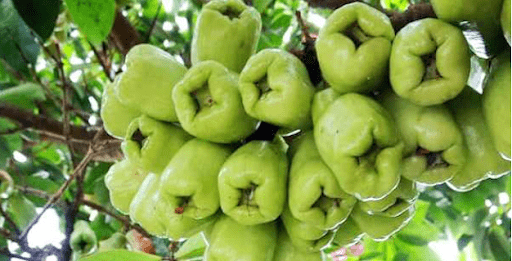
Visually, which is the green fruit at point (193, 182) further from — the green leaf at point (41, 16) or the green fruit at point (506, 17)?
the green leaf at point (41, 16)

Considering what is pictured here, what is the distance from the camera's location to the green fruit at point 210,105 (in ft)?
3.35

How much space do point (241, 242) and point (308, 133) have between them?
0.59 ft

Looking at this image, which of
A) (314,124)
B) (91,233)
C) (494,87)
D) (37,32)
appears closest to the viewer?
(494,87)

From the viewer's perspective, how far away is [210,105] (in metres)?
1.03

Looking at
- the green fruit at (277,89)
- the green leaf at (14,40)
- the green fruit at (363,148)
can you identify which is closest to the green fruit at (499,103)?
the green fruit at (363,148)

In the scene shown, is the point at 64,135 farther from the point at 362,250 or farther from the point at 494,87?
the point at 494,87

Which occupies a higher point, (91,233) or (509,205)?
(91,233)

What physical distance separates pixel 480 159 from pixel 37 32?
997 millimetres

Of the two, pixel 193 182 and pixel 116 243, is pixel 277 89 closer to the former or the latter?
pixel 193 182

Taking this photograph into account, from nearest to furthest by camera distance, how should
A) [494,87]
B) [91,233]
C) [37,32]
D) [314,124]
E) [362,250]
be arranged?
1. [494,87]
2. [314,124]
3. [37,32]
4. [362,250]
5. [91,233]

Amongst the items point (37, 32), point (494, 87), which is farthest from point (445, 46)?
point (37, 32)

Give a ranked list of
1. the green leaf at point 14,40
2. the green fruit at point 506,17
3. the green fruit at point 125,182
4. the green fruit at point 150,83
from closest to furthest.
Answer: the green fruit at point 506,17
the green fruit at point 150,83
the green fruit at point 125,182
the green leaf at point 14,40

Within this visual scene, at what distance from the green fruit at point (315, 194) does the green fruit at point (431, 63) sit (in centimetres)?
15

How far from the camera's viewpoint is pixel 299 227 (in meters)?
1.01
